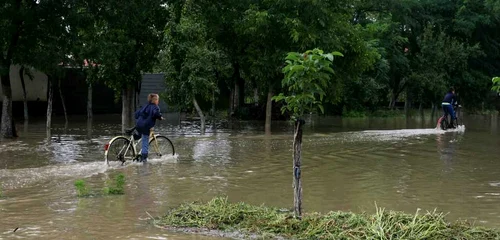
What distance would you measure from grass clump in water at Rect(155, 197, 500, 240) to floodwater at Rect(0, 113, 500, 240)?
51 cm

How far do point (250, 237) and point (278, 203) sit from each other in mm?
2545

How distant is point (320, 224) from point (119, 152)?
8083 millimetres

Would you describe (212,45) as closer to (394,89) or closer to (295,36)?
(295,36)

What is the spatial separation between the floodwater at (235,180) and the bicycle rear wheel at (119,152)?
0.28 meters

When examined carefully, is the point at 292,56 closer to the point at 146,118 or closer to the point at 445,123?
the point at 146,118

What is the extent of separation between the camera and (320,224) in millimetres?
7008

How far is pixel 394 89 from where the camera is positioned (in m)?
44.5

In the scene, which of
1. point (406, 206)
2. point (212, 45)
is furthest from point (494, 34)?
point (406, 206)

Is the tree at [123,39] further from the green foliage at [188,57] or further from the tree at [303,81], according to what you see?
the tree at [303,81]

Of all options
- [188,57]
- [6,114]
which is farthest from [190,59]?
[6,114]

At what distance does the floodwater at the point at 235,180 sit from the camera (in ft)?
26.7

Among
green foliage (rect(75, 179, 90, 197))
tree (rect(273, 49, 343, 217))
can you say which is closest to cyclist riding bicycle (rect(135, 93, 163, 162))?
green foliage (rect(75, 179, 90, 197))

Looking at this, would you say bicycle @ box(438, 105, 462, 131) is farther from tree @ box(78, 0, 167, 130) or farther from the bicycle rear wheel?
the bicycle rear wheel

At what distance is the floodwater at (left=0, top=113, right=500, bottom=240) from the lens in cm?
815
